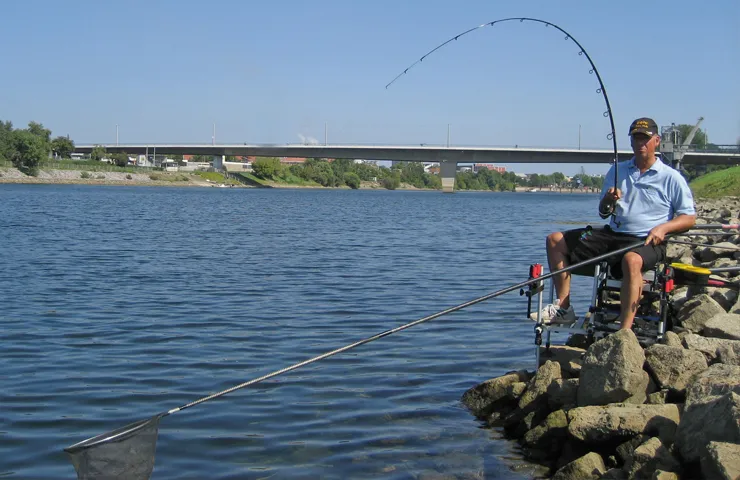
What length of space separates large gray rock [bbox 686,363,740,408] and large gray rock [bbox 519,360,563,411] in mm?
1304

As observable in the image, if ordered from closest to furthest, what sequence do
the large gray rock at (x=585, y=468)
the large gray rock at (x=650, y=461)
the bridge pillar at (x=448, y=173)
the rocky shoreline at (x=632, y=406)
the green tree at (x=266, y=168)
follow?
the rocky shoreline at (x=632, y=406) < the large gray rock at (x=650, y=461) < the large gray rock at (x=585, y=468) < the bridge pillar at (x=448, y=173) < the green tree at (x=266, y=168)

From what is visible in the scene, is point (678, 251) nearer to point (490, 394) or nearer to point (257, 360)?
point (490, 394)

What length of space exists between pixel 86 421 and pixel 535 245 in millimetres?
20912

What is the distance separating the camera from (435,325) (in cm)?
1098

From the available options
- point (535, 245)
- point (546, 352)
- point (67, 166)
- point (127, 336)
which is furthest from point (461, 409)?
point (67, 166)

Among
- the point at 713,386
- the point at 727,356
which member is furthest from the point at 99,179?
the point at 713,386

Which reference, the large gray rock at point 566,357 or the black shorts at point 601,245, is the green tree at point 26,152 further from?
the black shorts at point 601,245

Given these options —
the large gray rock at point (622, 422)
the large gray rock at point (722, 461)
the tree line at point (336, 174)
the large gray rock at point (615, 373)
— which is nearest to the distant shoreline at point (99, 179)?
the tree line at point (336, 174)

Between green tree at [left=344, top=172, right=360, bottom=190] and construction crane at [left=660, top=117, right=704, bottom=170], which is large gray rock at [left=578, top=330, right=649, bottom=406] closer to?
construction crane at [left=660, top=117, right=704, bottom=170]

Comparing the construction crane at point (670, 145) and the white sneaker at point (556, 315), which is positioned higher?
the construction crane at point (670, 145)

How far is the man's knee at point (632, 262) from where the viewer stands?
659 cm

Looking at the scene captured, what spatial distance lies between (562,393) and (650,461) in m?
1.43

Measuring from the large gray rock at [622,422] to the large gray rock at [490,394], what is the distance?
1488 millimetres

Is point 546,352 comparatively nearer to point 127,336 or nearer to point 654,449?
point 654,449
